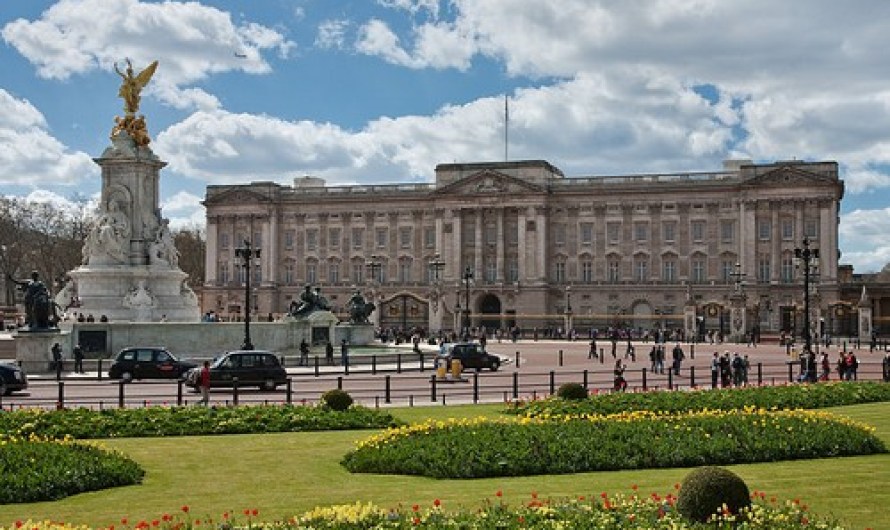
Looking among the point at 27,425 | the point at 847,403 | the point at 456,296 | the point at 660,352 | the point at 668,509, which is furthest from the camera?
the point at 456,296

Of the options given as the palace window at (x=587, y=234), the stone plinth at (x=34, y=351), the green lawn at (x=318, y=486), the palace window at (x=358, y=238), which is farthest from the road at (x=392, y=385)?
the palace window at (x=358, y=238)

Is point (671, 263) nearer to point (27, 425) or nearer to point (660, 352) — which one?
point (660, 352)

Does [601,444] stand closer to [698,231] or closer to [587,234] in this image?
[698,231]

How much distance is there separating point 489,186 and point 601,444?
4003 inches

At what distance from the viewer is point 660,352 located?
165ft

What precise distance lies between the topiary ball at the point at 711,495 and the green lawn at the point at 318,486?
2.48 meters

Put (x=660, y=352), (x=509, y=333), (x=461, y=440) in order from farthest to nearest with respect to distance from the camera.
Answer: (x=509, y=333)
(x=660, y=352)
(x=461, y=440)

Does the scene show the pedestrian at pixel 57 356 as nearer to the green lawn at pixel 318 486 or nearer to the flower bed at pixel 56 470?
the green lawn at pixel 318 486

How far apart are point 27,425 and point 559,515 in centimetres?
1196

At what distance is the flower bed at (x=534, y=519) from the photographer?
12.0m

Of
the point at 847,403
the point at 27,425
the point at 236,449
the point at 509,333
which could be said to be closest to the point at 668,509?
the point at 236,449

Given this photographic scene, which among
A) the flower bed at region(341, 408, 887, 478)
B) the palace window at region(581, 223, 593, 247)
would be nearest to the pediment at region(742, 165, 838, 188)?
the palace window at region(581, 223, 593, 247)

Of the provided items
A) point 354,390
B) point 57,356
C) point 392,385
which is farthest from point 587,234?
point 354,390

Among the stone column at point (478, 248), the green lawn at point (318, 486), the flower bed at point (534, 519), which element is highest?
the stone column at point (478, 248)
